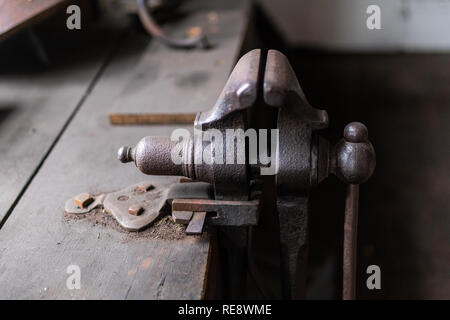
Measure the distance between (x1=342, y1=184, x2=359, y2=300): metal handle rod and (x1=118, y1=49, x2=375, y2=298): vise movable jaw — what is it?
3.0 inches

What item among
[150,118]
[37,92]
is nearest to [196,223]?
[150,118]

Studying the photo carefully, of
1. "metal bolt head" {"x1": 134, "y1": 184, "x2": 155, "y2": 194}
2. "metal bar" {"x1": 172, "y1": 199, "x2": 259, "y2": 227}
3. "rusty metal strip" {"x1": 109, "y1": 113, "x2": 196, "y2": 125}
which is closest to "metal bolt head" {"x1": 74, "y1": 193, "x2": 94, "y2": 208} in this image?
"metal bolt head" {"x1": 134, "y1": 184, "x2": 155, "y2": 194}

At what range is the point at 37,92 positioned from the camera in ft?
6.11

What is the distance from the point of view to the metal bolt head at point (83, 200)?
1.24m

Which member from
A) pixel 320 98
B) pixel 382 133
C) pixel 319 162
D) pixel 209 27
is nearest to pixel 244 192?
pixel 319 162

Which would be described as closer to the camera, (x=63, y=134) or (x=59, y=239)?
(x=59, y=239)

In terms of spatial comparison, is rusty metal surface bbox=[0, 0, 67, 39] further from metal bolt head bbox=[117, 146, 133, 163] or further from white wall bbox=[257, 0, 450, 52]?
white wall bbox=[257, 0, 450, 52]

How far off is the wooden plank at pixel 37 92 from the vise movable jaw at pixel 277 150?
45cm

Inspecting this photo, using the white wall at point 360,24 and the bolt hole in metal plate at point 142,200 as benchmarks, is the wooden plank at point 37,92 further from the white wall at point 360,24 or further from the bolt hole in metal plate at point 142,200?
the white wall at point 360,24
